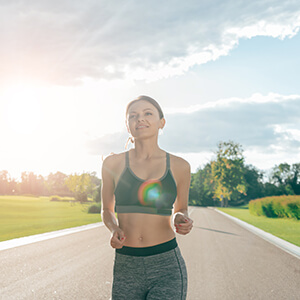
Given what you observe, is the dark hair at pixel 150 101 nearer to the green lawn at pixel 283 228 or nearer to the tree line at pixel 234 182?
the green lawn at pixel 283 228

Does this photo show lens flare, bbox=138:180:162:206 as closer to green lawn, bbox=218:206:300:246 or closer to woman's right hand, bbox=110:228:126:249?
woman's right hand, bbox=110:228:126:249

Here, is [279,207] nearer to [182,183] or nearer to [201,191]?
[182,183]

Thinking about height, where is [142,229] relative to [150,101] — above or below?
below

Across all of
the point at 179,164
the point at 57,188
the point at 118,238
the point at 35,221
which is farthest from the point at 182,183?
the point at 57,188

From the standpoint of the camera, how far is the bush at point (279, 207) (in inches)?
1198

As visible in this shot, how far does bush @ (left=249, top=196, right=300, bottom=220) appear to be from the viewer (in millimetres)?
30420

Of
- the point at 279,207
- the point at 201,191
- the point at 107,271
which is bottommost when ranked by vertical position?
the point at 107,271

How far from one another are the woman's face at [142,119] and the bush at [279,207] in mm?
29597

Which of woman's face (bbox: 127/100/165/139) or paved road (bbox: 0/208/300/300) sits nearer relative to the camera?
→ woman's face (bbox: 127/100/165/139)

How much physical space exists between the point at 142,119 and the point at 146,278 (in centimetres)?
93

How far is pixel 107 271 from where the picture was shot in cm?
808

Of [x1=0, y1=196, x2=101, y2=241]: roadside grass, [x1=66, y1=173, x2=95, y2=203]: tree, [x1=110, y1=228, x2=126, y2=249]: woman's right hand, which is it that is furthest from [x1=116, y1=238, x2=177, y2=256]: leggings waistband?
[x1=66, y1=173, x2=95, y2=203]: tree

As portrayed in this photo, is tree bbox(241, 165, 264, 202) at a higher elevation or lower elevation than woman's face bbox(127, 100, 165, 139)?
higher

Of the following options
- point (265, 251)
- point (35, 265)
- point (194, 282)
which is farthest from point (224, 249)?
point (35, 265)
